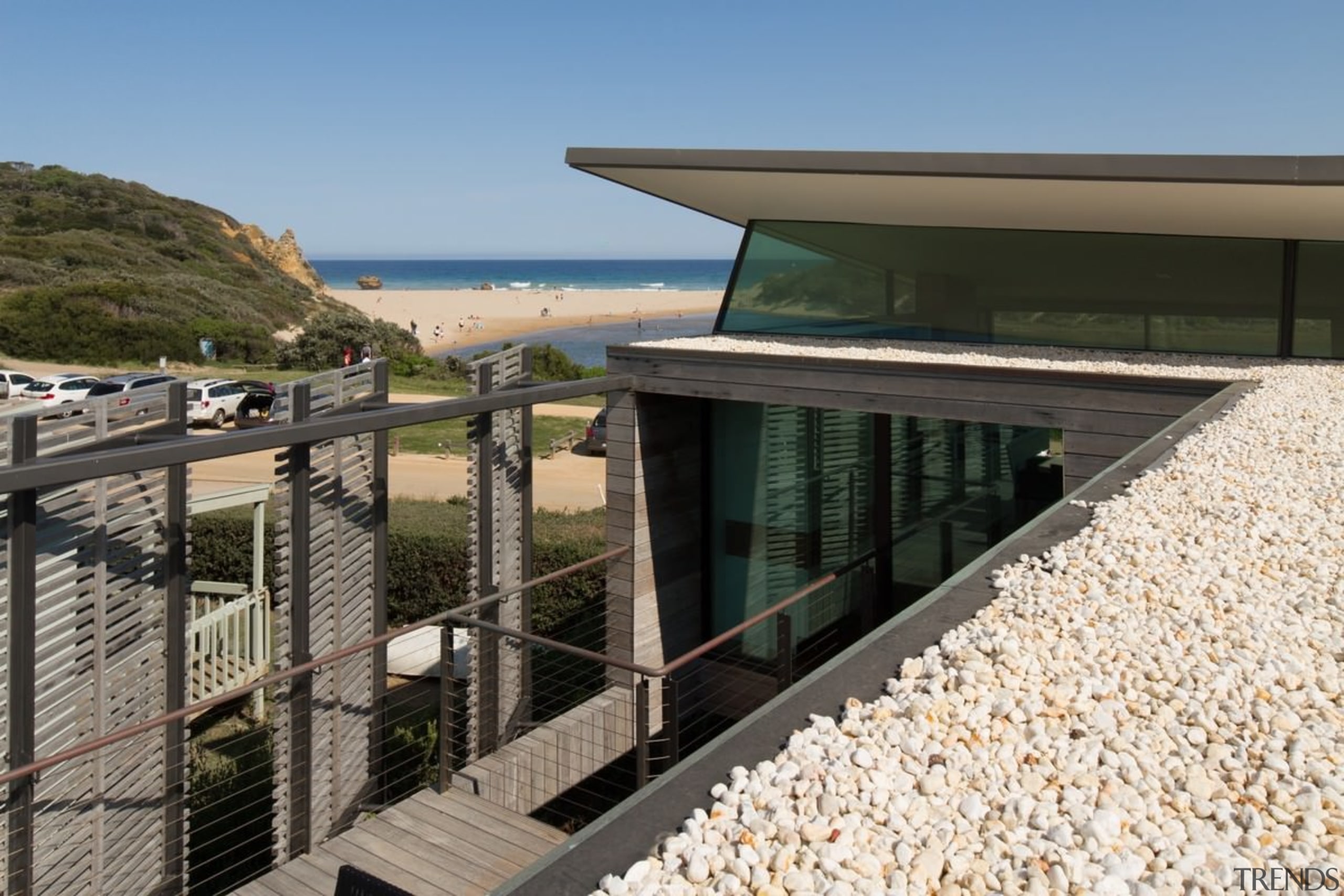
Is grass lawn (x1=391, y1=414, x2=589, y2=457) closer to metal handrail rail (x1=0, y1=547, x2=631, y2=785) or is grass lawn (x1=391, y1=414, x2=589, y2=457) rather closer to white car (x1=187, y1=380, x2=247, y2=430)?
white car (x1=187, y1=380, x2=247, y2=430)

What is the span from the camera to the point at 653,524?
870 cm

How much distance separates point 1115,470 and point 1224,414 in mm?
1533

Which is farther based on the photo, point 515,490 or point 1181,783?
point 515,490

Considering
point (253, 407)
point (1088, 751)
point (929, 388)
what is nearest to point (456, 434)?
point (253, 407)

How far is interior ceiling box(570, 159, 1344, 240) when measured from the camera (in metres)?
7.73

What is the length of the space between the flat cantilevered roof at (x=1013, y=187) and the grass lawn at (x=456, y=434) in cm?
1307

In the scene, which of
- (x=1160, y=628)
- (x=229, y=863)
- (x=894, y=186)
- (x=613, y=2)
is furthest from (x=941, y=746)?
(x=613, y=2)

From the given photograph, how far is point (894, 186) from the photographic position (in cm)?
865

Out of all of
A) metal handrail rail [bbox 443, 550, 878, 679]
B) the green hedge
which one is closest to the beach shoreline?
the green hedge

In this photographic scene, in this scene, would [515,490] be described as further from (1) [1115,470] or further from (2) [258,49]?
(2) [258,49]

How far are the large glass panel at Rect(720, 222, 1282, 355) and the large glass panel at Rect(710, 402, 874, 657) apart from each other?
219 centimetres

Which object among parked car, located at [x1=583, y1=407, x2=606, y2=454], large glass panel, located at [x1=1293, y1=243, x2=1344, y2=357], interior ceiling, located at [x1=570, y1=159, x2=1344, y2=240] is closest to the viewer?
interior ceiling, located at [x1=570, y1=159, x2=1344, y2=240]

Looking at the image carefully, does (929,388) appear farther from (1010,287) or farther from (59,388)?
(59,388)

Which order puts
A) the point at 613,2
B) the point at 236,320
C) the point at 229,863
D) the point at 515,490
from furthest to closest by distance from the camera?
1. the point at 236,320
2. the point at 613,2
3. the point at 515,490
4. the point at 229,863
